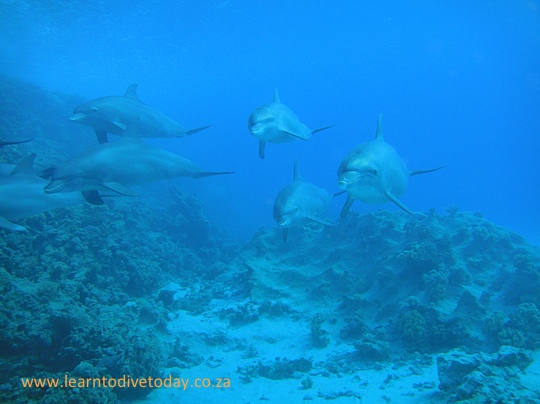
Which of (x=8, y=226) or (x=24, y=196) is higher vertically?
(x=24, y=196)

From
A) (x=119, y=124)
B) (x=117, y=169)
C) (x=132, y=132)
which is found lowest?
(x=117, y=169)

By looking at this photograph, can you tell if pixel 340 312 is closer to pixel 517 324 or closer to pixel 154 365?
pixel 517 324

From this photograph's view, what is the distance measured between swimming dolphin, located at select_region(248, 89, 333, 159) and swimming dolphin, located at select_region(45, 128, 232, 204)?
1.84 meters

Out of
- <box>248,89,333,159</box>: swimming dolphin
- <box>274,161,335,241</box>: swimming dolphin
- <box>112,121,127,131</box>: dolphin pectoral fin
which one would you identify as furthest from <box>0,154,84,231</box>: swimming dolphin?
<box>274,161,335,241</box>: swimming dolphin

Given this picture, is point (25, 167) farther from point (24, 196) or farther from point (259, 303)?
point (259, 303)

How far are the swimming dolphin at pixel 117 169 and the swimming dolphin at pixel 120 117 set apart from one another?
155 cm

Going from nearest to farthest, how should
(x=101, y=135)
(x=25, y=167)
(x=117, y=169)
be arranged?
(x=117, y=169), (x=25, y=167), (x=101, y=135)

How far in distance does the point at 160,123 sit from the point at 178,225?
25.1ft

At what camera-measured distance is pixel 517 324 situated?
6.20 m

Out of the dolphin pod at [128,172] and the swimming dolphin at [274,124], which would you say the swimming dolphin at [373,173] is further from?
the swimming dolphin at [274,124]

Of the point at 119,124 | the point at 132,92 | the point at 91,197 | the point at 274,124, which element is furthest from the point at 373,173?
the point at 132,92

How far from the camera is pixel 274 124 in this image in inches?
288

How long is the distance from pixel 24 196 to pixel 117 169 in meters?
1.85

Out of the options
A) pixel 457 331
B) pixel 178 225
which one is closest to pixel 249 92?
pixel 178 225
